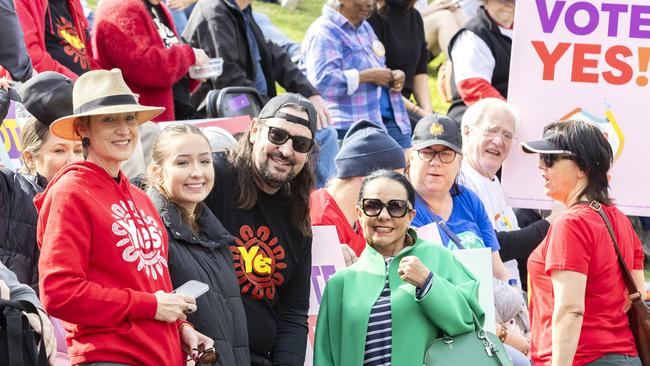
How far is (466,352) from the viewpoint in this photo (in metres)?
4.93

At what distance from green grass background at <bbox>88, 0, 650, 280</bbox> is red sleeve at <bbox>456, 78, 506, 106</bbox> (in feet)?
14.3

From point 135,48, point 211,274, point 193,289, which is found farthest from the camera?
point 135,48

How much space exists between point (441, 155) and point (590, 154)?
39.8 inches

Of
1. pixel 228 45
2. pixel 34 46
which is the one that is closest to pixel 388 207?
pixel 34 46

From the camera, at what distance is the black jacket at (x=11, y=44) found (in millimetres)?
5980

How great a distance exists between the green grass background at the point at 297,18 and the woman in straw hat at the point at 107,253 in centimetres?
873

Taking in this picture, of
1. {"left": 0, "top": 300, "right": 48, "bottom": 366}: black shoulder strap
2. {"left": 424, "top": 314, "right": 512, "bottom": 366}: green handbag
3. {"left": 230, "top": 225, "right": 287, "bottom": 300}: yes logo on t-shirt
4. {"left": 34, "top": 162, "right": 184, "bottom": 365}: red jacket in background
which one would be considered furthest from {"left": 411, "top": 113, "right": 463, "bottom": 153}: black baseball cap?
{"left": 0, "top": 300, "right": 48, "bottom": 366}: black shoulder strap

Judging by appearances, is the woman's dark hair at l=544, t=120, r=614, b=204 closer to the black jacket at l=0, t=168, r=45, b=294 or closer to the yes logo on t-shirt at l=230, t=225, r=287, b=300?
the yes logo on t-shirt at l=230, t=225, r=287, b=300

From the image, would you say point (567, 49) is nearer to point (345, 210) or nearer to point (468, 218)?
point (468, 218)

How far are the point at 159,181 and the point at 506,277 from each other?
2527 mm

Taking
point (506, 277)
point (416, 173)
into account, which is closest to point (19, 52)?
point (416, 173)

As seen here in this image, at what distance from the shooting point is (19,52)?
6062 millimetres

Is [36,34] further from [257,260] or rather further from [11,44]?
[257,260]

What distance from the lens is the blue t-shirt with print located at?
20.7 ft
